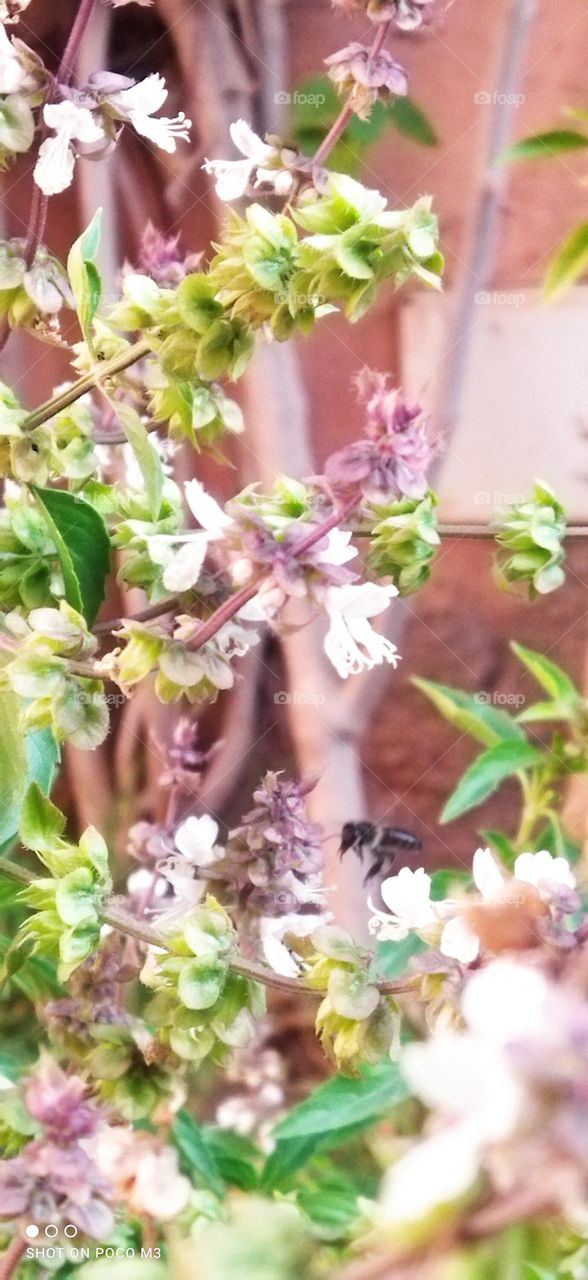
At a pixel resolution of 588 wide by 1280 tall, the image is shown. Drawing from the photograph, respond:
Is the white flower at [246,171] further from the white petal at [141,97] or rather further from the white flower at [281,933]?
the white flower at [281,933]

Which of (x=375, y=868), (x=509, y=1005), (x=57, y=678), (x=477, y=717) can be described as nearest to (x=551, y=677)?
(x=477, y=717)

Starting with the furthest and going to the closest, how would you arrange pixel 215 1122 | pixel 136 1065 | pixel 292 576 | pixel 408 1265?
pixel 215 1122
pixel 136 1065
pixel 292 576
pixel 408 1265

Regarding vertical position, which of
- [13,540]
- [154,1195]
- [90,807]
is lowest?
[90,807]

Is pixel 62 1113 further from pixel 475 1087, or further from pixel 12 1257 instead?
pixel 475 1087

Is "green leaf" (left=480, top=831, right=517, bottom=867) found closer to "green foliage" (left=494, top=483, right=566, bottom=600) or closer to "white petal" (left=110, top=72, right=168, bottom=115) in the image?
"green foliage" (left=494, top=483, right=566, bottom=600)

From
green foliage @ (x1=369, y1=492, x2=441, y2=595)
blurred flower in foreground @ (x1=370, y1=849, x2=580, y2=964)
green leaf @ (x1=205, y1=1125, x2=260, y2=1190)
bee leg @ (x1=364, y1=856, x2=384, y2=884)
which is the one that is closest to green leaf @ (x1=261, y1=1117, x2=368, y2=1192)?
green leaf @ (x1=205, y1=1125, x2=260, y2=1190)

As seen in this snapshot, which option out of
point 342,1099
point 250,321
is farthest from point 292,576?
point 342,1099

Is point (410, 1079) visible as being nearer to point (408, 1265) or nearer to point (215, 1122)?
point (408, 1265)
